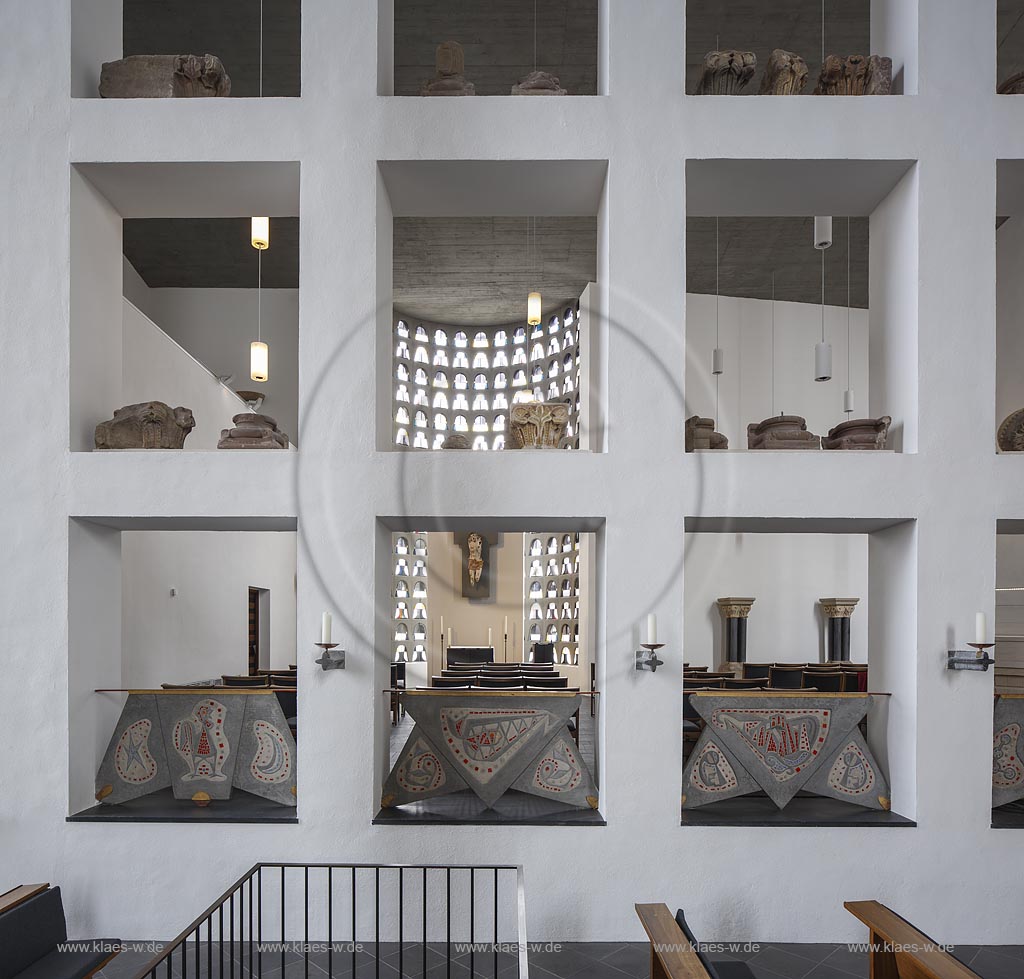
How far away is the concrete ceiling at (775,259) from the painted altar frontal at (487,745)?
8740 mm

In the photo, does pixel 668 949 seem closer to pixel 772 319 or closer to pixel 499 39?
pixel 499 39

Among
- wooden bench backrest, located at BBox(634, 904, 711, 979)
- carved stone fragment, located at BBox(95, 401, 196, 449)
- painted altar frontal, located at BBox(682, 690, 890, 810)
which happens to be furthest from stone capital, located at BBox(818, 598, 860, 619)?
carved stone fragment, located at BBox(95, 401, 196, 449)

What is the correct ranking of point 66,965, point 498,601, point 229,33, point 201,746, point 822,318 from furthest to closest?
point 498,601 < point 822,318 < point 229,33 < point 201,746 < point 66,965

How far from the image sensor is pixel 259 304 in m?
15.6

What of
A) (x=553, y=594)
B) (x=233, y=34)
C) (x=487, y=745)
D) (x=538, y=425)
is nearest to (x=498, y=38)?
(x=233, y=34)

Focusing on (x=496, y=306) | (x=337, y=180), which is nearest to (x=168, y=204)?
(x=337, y=180)

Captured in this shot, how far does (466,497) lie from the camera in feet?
20.1

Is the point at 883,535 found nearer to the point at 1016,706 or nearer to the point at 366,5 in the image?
the point at 1016,706

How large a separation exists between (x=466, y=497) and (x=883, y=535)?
10.5ft

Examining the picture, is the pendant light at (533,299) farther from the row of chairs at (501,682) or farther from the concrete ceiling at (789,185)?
the concrete ceiling at (789,185)

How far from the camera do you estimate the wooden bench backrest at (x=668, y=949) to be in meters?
4.12

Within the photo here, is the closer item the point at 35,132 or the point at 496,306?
the point at 35,132

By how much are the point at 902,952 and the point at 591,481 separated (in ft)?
10.7

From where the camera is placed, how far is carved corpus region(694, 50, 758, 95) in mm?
6320
